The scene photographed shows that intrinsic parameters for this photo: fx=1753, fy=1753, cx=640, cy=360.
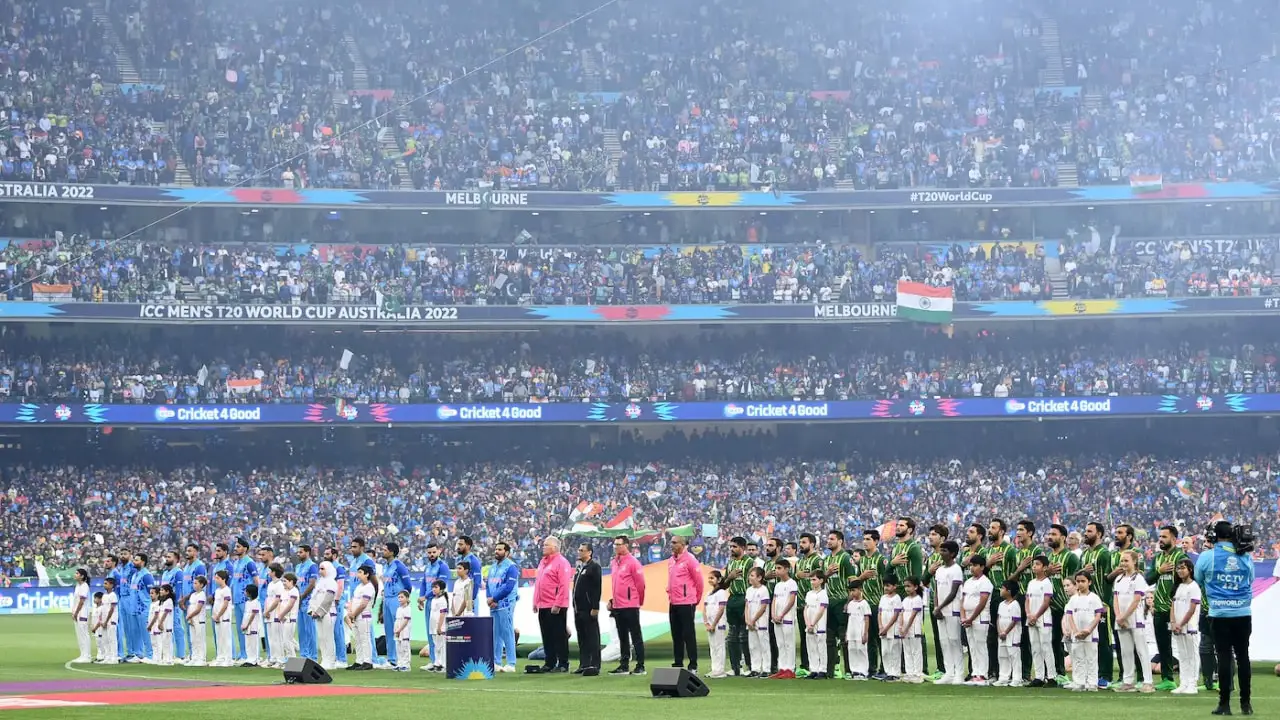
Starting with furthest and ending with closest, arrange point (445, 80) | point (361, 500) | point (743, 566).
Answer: point (445, 80) → point (361, 500) → point (743, 566)

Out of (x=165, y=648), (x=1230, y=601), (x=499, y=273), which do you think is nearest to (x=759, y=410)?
(x=499, y=273)

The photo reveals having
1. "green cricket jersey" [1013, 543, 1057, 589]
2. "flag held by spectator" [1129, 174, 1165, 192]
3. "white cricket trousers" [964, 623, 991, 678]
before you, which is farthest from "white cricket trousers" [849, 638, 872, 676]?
"flag held by spectator" [1129, 174, 1165, 192]

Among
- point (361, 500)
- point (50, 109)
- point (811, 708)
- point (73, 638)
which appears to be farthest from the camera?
point (50, 109)

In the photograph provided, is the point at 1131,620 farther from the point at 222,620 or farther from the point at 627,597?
the point at 222,620

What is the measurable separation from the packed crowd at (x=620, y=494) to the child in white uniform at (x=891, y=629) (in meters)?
26.8

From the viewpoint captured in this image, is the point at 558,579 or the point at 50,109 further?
the point at 50,109

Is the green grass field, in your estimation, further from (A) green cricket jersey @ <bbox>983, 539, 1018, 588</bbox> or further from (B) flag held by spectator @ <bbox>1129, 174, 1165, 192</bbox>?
(B) flag held by spectator @ <bbox>1129, 174, 1165, 192</bbox>

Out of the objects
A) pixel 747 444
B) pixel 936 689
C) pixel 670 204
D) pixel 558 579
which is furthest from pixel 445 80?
pixel 936 689

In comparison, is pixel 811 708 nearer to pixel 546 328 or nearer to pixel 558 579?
pixel 558 579

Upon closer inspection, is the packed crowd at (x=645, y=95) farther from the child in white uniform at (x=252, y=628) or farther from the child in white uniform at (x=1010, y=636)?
the child in white uniform at (x=1010, y=636)

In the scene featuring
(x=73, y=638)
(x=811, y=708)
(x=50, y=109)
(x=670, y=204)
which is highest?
(x=50, y=109)

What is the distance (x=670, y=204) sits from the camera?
57500mm

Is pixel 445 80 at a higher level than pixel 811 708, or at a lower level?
higher

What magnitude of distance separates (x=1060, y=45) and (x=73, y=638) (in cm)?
4413
